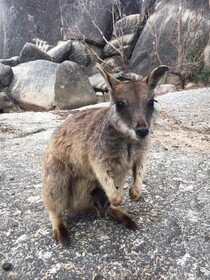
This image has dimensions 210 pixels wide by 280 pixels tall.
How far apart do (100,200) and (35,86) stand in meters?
12.7

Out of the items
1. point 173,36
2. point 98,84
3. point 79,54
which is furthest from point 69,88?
point 79,54

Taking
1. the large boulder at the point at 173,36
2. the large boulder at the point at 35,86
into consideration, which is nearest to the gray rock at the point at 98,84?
the large boulder at the point at 35,86

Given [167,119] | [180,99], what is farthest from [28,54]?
[167,119]

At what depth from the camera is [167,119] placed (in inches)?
341

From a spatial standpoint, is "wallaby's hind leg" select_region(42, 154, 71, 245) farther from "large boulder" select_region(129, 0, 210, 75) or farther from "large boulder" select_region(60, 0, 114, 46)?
"large boulder" select_region(60, 0, 114, 46)

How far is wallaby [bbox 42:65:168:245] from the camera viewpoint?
3.06m

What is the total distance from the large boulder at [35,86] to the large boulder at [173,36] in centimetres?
622

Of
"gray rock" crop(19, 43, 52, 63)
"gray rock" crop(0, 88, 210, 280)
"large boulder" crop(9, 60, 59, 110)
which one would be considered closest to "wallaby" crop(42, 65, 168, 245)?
"gray rock" crop(0, 88, 210, 280)

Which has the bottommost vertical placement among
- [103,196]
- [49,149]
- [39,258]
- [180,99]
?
[180,99]

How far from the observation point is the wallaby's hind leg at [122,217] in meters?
3.28

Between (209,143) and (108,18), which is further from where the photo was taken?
(108,18)

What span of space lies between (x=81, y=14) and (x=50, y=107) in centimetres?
1166

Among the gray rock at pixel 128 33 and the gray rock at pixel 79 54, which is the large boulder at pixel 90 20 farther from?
the gray rock at pixel 128 33

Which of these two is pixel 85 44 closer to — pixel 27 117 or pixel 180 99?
pixel 180 99
